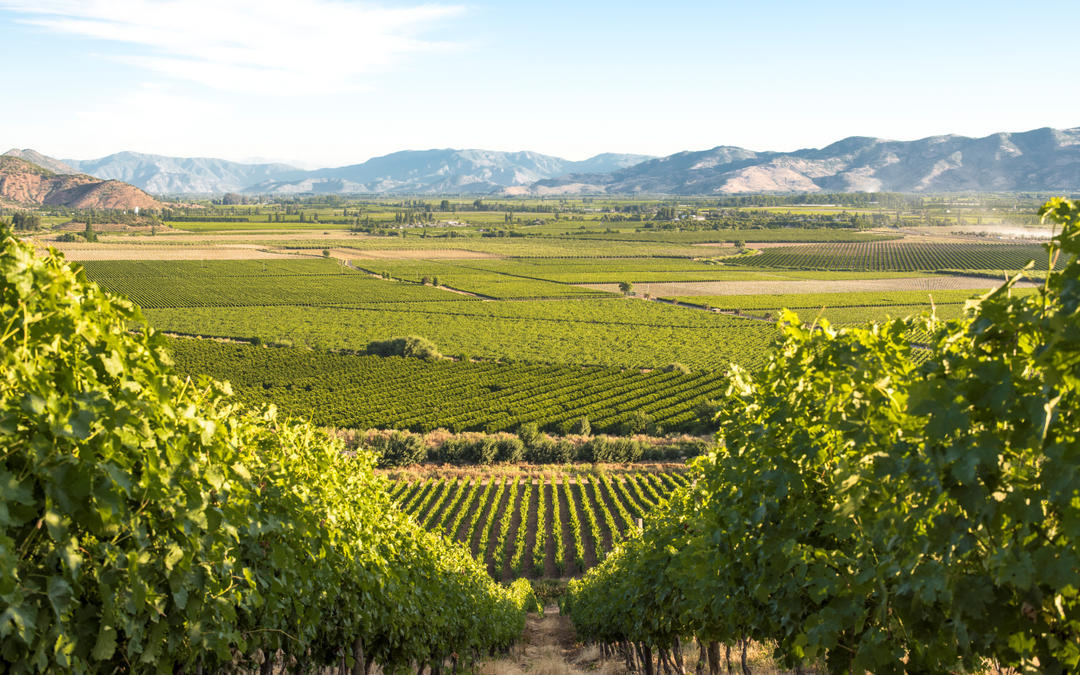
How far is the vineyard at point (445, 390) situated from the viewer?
5122cm

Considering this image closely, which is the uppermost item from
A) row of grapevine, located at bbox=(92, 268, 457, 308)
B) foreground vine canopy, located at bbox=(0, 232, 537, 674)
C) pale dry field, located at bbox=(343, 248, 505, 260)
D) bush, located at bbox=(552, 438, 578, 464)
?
foreground vine canopy, located at bbox=(0, 232, 537, 674)

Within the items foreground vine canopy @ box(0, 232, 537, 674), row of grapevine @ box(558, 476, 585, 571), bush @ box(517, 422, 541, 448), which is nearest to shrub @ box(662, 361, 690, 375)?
bush @ box(517, 422, 541, 448)

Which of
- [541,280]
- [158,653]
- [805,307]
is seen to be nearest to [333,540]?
[158,653]

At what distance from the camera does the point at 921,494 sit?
3328 millimetres

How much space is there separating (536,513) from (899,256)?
143 meters

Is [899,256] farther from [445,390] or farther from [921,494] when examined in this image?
[921,494]

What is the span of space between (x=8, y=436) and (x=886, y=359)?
16.1 feet

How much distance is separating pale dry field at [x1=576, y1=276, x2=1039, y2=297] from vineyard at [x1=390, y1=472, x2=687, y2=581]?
75.3 meters

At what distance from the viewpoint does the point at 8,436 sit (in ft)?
9.88

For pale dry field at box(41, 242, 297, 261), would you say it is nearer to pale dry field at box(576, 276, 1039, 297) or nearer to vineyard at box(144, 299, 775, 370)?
vineyard at box(144, 299, 775, 370)

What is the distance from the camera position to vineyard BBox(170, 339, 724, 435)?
51.2 meters

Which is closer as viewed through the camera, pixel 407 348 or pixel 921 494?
pixel 921 494

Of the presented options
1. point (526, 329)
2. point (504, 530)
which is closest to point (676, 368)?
point (526, 329)

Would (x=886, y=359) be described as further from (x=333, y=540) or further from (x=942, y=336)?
(x=333, y=540)
